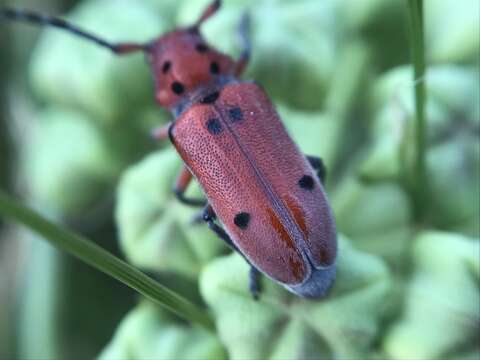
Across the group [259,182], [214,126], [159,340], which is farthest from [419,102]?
[159,340]

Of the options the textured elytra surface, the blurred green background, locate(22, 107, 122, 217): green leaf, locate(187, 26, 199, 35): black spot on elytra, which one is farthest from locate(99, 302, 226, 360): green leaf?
locate(187, 26, 199, 35): black spot on elytra

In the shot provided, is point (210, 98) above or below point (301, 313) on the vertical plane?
above

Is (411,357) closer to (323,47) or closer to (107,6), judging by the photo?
(323,47)

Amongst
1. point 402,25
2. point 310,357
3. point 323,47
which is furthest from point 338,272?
point 402,25

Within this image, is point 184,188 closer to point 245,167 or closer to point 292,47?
A: point 245,167

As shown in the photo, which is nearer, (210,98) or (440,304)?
(440,304)

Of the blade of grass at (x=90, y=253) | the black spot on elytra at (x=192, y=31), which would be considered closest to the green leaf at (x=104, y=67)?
the black spot on elytra at (x=192, y=31)
